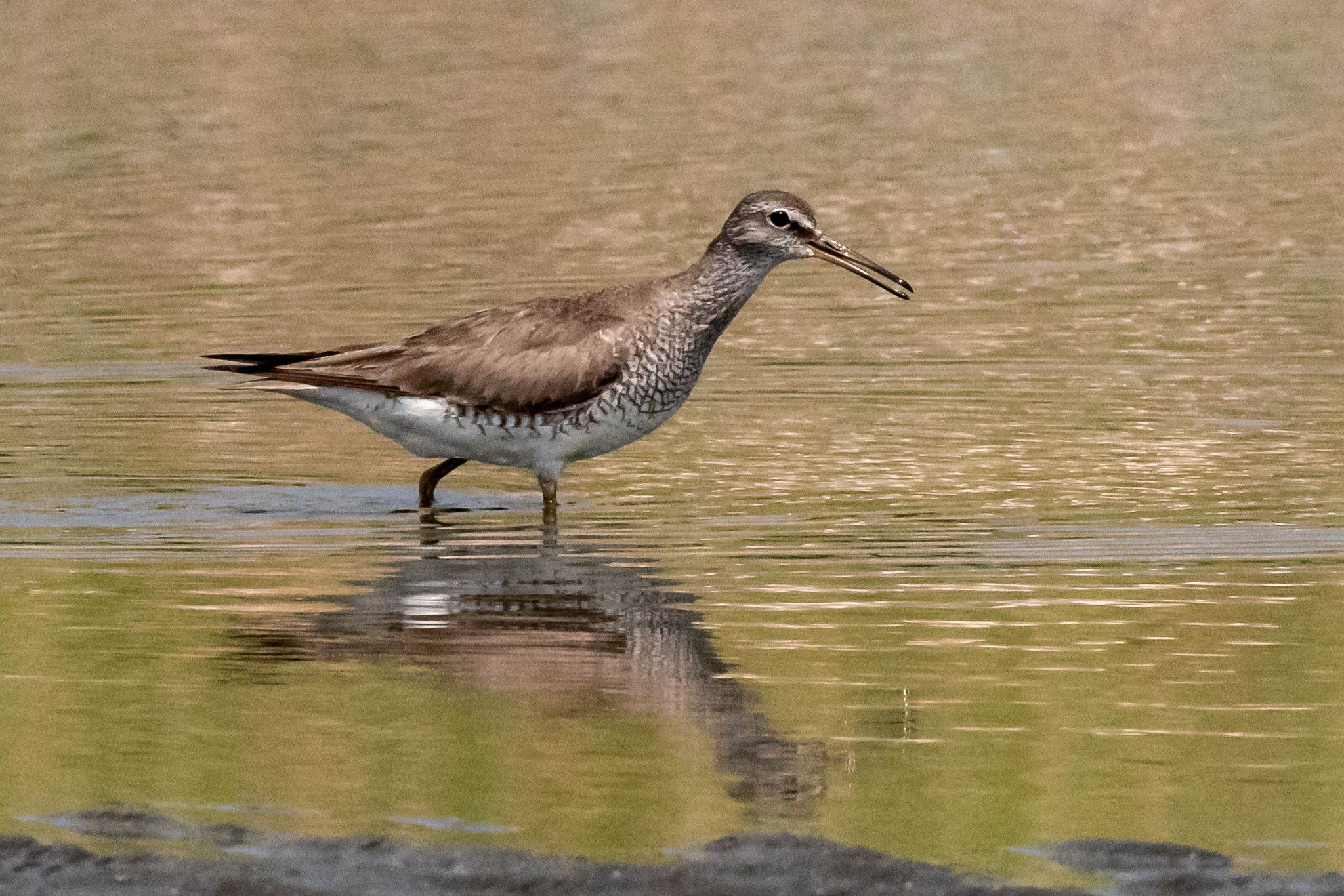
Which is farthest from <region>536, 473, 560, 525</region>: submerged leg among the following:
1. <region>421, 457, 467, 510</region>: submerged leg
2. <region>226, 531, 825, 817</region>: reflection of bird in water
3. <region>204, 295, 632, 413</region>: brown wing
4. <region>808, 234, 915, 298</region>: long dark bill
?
<region>808, 234, 915, 298</region>: long dark bill

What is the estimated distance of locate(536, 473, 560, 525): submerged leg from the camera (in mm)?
13172

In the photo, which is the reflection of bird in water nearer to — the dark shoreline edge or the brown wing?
the dark shoreline edge

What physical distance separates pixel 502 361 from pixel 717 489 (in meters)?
1.41

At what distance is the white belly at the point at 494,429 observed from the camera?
13.3 metres

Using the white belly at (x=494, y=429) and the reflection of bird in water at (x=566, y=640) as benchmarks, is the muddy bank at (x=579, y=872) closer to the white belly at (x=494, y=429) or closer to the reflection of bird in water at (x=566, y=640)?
the reflection of bird in water at (x=566, y=640)

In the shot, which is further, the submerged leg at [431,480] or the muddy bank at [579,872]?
the submerged leg at [431,480]

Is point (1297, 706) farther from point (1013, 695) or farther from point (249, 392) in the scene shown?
point (249, 392)

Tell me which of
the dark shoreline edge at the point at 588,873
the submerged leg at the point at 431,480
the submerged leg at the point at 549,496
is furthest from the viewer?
the submerged leg at the point at 431,480

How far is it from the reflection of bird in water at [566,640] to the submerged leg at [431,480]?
60.3 inches

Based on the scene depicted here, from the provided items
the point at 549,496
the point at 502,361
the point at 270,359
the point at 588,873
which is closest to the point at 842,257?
the point at 502,361

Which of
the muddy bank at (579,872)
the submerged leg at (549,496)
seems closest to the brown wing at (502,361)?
the submerged leg at (549,496)

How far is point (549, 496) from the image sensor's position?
43.7 feet

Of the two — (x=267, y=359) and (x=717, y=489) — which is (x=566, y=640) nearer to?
(x=717, y=489)

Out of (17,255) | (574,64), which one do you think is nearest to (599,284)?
(17,255)
